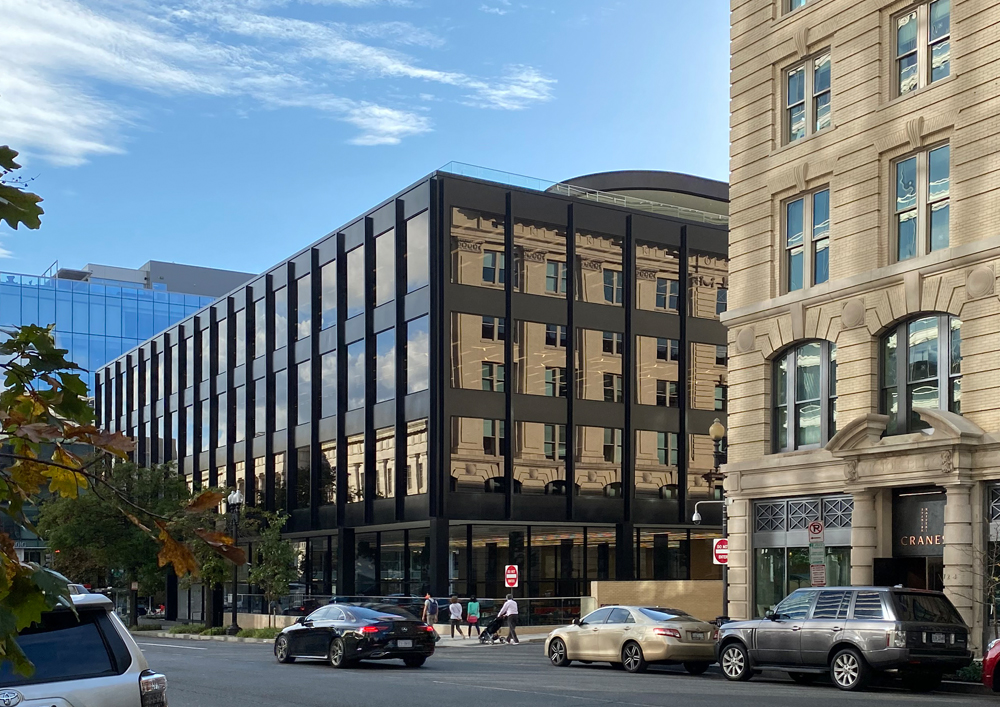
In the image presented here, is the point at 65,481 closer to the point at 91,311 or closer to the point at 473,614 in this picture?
the point at 473,614

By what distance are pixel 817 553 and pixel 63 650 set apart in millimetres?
22984

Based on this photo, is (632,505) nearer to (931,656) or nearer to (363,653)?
(363,653)

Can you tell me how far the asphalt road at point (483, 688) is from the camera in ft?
57.9

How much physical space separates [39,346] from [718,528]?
51474 mm

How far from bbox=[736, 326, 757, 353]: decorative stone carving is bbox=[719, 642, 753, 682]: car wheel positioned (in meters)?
10.3

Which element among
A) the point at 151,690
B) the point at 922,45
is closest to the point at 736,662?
the point at 922,45

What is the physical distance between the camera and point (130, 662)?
7.59m

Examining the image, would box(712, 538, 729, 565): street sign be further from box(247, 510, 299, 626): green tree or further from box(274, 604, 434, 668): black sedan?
box(247, 510, 299, 626): green tree

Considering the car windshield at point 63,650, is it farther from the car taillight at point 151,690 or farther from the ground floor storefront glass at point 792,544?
the ground floor storefront glass at point 792,544

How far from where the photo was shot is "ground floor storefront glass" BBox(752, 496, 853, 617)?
1115 inches

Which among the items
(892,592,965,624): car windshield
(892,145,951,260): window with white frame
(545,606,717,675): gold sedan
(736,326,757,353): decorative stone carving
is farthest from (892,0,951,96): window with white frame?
(545,606,717,675): gold sedan

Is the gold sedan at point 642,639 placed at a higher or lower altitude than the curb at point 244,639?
higher

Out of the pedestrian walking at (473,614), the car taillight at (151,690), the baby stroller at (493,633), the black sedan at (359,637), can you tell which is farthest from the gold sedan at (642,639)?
the car taillight at (151,690)

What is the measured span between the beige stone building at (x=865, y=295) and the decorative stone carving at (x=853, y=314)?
0.03 meters
